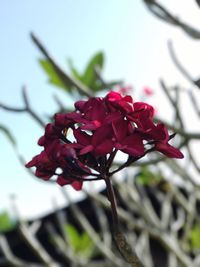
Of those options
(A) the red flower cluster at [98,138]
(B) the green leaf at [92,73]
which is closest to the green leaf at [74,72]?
(B) the green leaf at [92,73]

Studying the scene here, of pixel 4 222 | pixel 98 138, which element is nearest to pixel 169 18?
pixel 98 138

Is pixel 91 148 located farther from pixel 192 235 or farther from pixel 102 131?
pixel 192 235

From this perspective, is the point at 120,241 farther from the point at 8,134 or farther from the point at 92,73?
the point at 92,73

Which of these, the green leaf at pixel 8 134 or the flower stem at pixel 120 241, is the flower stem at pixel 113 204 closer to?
the flower stem at pixel 120 241

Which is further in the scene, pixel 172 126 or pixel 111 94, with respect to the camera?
pixel 172 126

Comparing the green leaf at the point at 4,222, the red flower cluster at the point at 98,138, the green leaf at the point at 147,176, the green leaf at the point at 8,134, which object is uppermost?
the green leaf at the point at 8,134

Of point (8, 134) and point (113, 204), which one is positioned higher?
point (8, 134)

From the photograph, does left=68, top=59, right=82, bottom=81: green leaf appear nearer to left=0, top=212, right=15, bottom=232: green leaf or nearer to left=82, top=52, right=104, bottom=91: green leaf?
left=82, top=52, right=104, bottom=91: green leaf

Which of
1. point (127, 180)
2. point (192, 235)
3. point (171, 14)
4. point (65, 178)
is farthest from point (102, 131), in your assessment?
point (192, 235)
